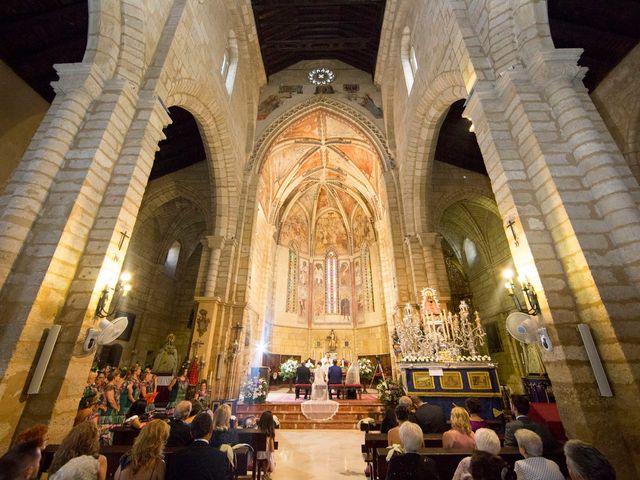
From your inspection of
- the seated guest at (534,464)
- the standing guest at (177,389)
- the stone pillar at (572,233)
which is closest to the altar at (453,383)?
the stone pillar at (572,233)

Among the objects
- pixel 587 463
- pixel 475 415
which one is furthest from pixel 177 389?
pixel 587 463

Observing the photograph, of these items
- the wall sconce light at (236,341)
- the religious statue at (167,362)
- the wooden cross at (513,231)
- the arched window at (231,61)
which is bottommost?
the religious statue at (167,362)

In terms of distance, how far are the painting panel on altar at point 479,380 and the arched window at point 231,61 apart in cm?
1195

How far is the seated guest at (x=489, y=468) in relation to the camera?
2037mm

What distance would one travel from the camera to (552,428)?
3.72 meters

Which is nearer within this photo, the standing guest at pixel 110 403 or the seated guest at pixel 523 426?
the seated guest at pixel 523 426

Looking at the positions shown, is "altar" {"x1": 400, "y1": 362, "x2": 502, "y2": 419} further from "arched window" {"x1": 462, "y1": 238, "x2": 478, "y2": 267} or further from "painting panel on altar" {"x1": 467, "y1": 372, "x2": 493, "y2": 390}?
"arched window" {"x1": 462, "y1": 238, "x2": 478, "y2": 267}

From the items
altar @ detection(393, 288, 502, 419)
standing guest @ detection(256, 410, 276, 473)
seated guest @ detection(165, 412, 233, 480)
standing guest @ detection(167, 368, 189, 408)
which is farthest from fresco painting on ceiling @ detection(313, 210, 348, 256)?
seated guest @ detection(165, 412, 233, 480)

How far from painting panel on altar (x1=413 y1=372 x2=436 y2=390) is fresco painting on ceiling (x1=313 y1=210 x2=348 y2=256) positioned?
52.7 ft

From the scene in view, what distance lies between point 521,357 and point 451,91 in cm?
1203

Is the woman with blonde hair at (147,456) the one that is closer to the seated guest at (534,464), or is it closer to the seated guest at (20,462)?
the seated guest at (20,462)

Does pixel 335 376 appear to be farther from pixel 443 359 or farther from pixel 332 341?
pixel 332 341

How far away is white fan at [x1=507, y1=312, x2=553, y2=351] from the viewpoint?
360cm

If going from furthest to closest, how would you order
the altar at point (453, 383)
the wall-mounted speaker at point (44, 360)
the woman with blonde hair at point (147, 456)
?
the altar at point (453, 383)
the wall-mounted speaker at point (44, 360)
the woman with blonde hair at point (147, 456)
